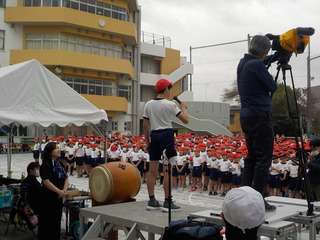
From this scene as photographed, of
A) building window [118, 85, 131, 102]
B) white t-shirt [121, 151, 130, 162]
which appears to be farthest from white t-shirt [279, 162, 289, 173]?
building window [118, 85, 131, 102]

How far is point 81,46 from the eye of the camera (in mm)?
38219

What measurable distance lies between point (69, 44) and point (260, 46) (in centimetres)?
3530

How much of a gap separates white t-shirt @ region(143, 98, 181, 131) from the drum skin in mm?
1161

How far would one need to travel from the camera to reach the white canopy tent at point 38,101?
7676 millimetres

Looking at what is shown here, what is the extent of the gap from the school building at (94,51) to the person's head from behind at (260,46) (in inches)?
1227

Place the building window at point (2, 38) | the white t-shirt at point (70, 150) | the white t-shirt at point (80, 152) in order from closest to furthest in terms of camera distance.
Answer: the white t-shirt at point (80, 152)
the white t-shirt at point (70, 150)
the building window at point (2, 38)

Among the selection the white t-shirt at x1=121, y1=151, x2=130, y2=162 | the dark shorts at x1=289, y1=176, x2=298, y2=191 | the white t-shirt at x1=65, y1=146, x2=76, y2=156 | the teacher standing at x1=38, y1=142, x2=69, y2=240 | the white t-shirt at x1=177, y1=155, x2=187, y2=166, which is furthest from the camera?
the white t-shirt at x1=65, y1=146, x2=76, y2=156

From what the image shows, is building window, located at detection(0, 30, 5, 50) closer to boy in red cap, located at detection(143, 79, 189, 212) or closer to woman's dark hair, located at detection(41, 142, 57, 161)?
woman's dark hair, located at detection(41, 142, 57, 161)

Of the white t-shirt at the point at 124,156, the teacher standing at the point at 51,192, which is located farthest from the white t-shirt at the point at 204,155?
the teacher standing at the point at 51,192

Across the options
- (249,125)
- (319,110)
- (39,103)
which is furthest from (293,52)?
(319,110)

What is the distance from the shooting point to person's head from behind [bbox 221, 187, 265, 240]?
255 cm

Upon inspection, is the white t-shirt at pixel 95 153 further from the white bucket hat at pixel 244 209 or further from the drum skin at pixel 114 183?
the white bucket hat at pixel 244 209

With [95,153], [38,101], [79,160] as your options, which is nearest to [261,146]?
[38,101]

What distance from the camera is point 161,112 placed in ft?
17.1
